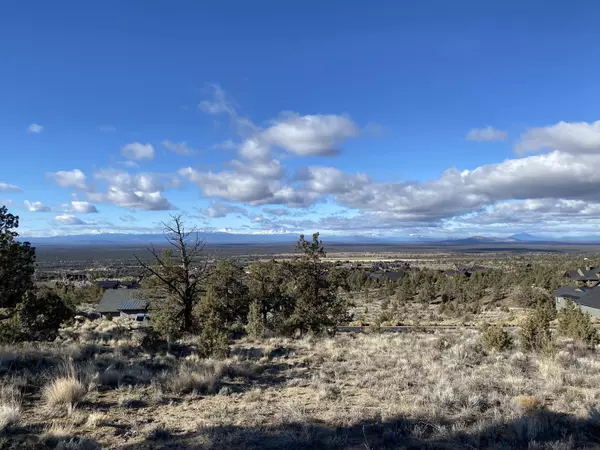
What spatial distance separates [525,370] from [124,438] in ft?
33.9

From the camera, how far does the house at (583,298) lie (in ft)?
132

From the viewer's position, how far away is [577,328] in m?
16.6

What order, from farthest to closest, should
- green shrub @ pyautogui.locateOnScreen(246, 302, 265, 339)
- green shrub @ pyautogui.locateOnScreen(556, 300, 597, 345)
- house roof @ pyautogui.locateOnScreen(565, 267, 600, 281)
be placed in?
house roof @ pyautogui.locateOnScreen(565, 267, 600, 281)
green shrub @ pyautogui.locateOnScreen(246, 302, 265, 339)
green shrub @ pyautogui.locateOnScreen(556, 300, 597, 345)

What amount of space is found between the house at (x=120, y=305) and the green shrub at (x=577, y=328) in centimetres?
4443

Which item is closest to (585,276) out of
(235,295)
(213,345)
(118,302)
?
(235,295)

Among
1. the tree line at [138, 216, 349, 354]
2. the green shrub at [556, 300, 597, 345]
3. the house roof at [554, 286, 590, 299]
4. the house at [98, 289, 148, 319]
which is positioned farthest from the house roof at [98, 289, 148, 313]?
the house roof at [554, 286, 590, 299]

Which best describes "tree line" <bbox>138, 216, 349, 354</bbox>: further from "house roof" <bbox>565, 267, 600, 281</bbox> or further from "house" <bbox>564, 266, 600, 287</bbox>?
"house roof" <bbox>565, 267, 600, 281</bbox>

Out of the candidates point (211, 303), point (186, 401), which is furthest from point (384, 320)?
point (186, 401)

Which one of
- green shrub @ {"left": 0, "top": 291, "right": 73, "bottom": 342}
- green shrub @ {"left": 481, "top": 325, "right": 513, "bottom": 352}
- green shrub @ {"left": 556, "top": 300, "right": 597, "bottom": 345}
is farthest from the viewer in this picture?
green shrub @ {"left": 556, "top": 300, "right": 597, "bottom": 345}

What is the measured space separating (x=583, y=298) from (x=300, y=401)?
147 feet

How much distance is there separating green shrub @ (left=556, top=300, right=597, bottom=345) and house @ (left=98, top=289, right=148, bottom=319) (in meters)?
44.4

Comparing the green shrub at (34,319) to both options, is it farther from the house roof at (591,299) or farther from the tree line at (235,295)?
the house roof at (591,299)

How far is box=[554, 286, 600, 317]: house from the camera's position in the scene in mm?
40281

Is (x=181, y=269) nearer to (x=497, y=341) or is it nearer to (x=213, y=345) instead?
(x=213, y=345)
